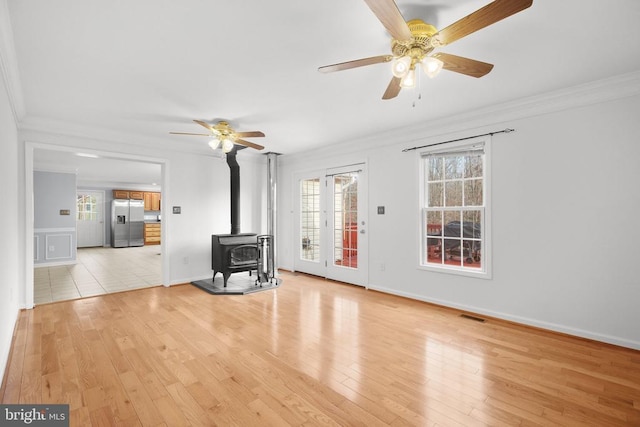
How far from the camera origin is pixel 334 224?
5449mm

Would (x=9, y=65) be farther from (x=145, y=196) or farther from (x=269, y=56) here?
(x=145, y=196)

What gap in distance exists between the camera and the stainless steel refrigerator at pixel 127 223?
10.6 meters

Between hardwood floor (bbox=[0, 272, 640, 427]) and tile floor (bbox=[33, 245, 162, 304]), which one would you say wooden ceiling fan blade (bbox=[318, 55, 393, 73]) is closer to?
hardwood floor (bbox=[0, 272, 640, 427])

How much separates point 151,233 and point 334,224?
30.0 feet

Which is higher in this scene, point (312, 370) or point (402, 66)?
point (402, 66)

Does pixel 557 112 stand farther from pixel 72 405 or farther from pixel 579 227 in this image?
pixel 72 405

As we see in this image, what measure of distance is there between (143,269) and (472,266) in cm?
648

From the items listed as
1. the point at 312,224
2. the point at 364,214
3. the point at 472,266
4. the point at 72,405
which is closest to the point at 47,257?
the point at 312,224

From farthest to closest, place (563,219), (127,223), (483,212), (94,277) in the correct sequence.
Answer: (127,223) < (94,277) < (483,212) < (563,219)

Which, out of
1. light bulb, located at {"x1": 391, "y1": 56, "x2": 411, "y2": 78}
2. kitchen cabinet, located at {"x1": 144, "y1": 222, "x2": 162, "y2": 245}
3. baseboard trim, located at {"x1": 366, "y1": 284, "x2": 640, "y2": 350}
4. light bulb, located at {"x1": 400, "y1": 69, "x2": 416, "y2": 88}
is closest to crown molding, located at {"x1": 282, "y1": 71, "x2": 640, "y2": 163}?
light bulb, located at {"x1": 400, "y1": 69, "x2": 416, "y2": 88}

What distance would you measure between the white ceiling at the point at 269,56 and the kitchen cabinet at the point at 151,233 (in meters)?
8.27

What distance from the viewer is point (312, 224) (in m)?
5.90

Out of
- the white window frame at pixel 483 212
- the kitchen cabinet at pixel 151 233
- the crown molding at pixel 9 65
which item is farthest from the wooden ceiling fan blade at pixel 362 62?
the kitchen cabinet at pixel 151 233

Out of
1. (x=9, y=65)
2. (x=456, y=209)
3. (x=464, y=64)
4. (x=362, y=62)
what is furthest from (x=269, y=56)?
(x=456, y=209)
